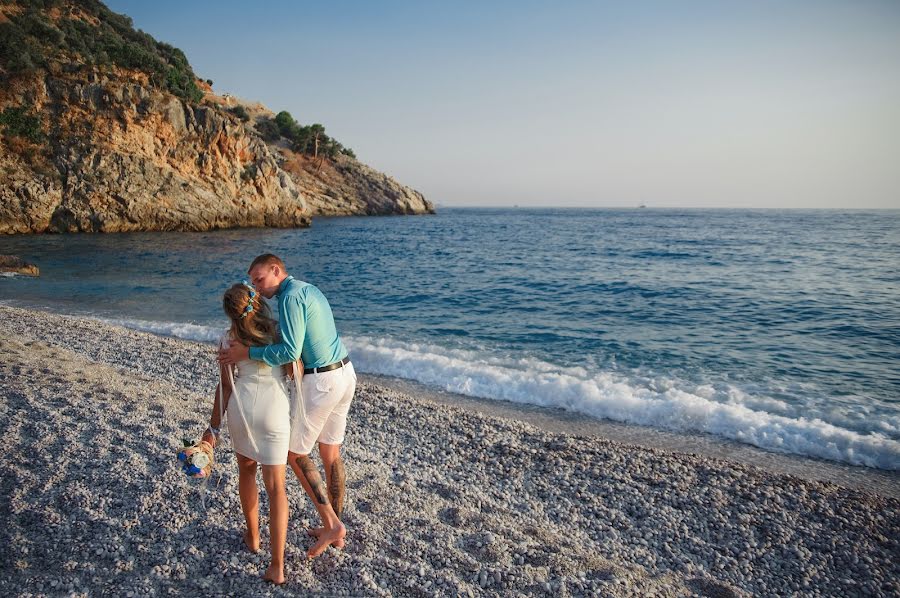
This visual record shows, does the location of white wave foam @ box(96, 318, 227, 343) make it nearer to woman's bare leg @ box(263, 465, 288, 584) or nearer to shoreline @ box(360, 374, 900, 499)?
shoreline @ box(360, 374, 900, 499)

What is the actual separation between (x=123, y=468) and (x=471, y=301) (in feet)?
49.8

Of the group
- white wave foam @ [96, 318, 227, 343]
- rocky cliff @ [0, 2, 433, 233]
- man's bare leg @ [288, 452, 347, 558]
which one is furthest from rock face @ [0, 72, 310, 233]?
man's bare leg @ [288, 452, 347, 558]

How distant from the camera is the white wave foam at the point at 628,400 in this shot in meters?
8.10

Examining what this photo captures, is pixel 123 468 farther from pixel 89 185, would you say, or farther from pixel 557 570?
pixel 89 185

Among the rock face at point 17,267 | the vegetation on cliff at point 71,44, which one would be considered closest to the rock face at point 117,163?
the vegetation on cliff at point 71,44

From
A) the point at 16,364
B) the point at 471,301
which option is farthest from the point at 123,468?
the point at 471,301

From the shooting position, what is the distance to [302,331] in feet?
12.1

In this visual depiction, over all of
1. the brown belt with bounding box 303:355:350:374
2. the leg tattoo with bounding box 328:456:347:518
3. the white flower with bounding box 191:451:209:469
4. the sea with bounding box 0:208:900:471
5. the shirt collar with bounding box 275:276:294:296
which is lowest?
the sea with bounding box 0:208:900:471

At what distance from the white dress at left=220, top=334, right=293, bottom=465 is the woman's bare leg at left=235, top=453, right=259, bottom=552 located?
23 cm

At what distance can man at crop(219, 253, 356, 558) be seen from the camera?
3.63 m

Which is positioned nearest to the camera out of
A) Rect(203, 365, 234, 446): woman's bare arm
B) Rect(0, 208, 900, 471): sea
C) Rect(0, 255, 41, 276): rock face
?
Rect(203, 365, 234, 446): woman's bare arm

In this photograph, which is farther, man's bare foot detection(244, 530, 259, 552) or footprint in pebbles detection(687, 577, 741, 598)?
footprint in pebbles detection(687, 577, 741, 598)

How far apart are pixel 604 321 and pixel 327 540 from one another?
13736 millimetres

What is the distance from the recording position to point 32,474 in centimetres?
519
